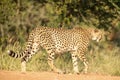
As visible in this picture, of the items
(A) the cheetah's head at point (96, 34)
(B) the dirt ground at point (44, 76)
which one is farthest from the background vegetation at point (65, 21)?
(B) the dirt ground at point (44, 76)

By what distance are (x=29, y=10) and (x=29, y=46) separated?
15.8 feet

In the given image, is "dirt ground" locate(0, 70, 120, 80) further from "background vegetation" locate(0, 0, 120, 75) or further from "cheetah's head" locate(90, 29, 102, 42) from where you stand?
"cheetah's head" locate(90, 29, 102, 42)

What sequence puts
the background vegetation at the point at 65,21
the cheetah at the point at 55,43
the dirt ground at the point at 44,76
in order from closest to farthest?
the dirt ground at the point at 44,76 → the cheetah at the point at 55,43 → the background vegetation at the point at 65,21

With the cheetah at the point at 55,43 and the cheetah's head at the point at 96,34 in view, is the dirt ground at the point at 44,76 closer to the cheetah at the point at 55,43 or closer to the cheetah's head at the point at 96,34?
the cheetah at the point at 55,43

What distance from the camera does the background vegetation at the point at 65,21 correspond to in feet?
40.7

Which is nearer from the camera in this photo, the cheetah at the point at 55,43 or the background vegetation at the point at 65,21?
the cheetah at the point at 55,43

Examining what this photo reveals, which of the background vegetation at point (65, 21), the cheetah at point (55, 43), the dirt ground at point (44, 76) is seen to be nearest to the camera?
the dirt ground at point (44, 76)

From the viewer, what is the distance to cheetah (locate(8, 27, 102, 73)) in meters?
11.1

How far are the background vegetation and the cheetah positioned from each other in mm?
482

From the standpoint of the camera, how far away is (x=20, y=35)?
579 inches

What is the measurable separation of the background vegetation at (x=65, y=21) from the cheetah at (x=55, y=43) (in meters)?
0.48

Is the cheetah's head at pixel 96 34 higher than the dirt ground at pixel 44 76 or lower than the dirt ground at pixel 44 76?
higher

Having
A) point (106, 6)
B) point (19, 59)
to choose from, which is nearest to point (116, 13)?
point (106, 6)

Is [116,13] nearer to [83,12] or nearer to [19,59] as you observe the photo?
[83,12]
